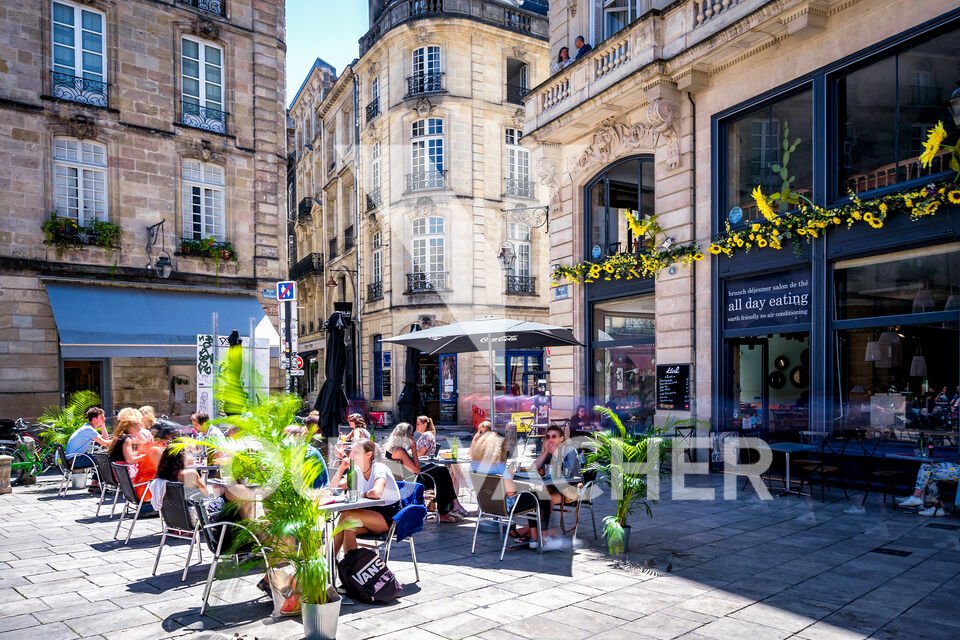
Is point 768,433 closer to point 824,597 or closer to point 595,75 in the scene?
point 824,597

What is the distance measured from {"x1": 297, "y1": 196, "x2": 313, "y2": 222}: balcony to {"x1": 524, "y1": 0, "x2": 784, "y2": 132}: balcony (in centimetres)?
2371

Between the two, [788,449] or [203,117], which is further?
[203,117]

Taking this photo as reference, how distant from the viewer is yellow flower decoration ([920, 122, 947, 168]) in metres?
8.49

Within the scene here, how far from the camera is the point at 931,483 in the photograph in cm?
819

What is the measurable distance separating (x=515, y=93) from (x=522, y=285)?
7392 mm

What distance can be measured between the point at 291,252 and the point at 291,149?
6375 mm

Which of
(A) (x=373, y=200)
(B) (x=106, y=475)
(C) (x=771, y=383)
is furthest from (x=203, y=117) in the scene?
(C) (x=771, y=383)

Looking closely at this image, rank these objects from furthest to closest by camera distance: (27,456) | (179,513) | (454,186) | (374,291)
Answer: (374,291)
(454,186)
(27,456)
(179,513)

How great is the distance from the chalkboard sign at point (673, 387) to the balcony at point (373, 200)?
17.2 meters

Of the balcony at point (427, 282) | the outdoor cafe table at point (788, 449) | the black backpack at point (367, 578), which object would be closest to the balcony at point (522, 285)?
the balcony at point (427, 282)

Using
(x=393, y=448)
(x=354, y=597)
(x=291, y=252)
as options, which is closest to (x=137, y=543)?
(x=393, y=448)

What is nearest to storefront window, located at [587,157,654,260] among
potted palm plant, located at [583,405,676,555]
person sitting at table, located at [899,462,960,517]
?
person sitting at table, located at [899,462,960,517]

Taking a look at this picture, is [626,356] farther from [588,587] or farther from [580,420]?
[588,587]

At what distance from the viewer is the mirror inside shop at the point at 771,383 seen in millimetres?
10578
